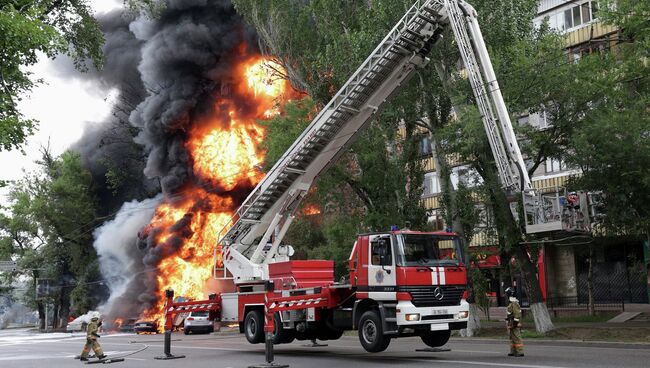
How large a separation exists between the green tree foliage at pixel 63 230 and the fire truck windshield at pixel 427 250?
45185 millimetres

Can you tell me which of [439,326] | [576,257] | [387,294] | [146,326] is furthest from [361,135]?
[146,326]

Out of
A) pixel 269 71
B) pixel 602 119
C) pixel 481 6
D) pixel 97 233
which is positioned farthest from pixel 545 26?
pixel 97 233

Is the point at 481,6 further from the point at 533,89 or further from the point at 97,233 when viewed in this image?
the point at 97,233

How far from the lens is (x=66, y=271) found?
56.3 meters

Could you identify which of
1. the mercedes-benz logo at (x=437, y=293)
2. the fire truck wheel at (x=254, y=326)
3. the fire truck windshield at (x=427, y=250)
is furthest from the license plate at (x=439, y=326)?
the fire truck wheel at (x=254, y=326)

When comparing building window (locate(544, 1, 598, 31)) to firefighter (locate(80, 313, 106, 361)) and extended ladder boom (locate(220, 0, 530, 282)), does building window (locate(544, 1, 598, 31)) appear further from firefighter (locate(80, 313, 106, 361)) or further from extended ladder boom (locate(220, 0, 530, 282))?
firefighter (locate(80, 313, 106, 361))

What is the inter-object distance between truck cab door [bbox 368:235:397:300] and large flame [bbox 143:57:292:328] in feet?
71.9

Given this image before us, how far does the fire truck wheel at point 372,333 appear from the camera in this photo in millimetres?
12617

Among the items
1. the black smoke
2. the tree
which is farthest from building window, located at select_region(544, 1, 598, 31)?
the black smoke

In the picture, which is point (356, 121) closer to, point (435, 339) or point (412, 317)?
point (435, 339)

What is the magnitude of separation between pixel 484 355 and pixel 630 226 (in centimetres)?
891

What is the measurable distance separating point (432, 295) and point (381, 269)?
1187 mm

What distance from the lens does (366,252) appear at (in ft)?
44.1

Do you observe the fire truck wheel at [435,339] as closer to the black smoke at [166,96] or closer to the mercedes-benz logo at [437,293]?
the mercedes-benz logo at [437,293]
